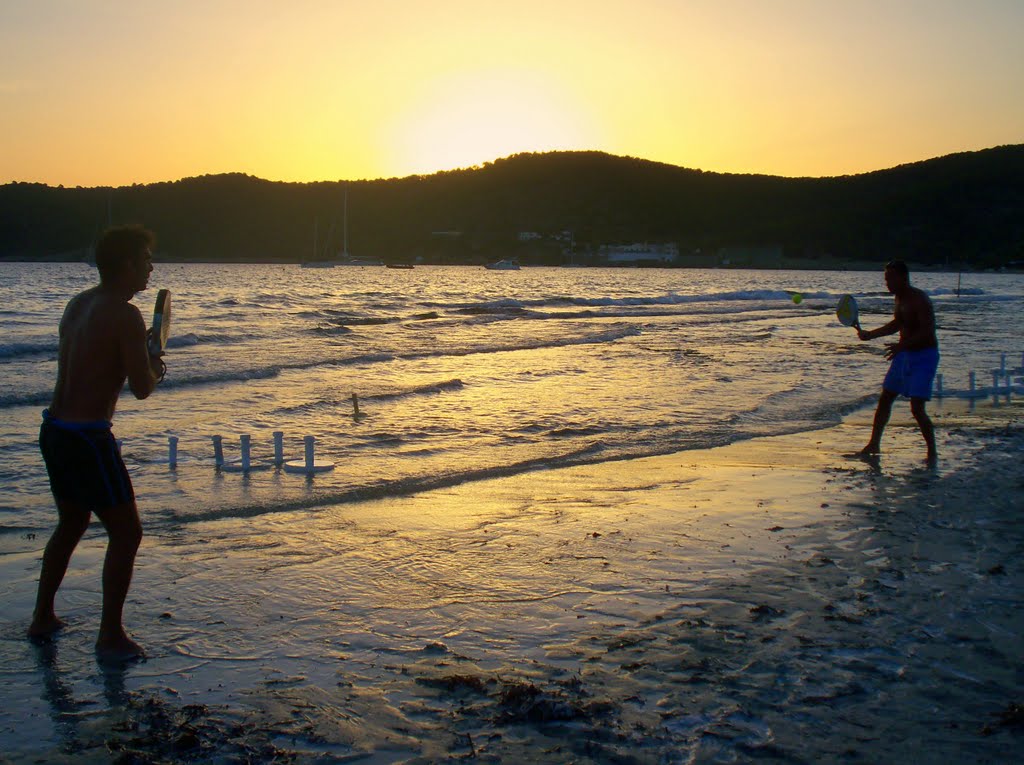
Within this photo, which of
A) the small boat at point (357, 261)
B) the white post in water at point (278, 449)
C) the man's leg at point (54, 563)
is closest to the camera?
the man's leg at point (54, 563)

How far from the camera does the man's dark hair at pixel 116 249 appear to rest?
423cm

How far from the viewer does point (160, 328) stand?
4.58 metres

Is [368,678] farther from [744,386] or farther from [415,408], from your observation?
[744,386]

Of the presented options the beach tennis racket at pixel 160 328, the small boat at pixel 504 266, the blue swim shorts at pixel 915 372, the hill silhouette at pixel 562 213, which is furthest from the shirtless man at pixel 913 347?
the small boat at pixel 504 266

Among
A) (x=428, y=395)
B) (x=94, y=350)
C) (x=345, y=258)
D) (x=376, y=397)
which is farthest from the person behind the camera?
(x=345, y=258)

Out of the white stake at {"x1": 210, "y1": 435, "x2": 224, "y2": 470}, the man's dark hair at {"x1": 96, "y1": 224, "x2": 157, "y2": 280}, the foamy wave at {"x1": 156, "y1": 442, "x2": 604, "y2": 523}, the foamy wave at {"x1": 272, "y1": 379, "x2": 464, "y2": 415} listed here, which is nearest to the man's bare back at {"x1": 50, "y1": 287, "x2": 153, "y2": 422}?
the man's dark hair at {"x1": 96, "y1": 224, "x2": 157, "y2": 280}

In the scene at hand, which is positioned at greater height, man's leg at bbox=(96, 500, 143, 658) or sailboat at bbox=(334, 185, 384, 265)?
sailboat at bbox=(334, 185, 384, 265)

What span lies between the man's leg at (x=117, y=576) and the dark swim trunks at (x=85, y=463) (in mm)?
79

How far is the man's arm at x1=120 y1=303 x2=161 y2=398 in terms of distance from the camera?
421 cm

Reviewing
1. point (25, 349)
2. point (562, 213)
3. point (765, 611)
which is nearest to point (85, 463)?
point (765, 611)

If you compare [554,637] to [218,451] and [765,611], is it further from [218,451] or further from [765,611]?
[218,451]

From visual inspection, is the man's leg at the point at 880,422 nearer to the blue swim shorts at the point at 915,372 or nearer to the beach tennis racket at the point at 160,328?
the blue swim shorts at the point at 915,372

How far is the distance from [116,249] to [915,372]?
7.29 m

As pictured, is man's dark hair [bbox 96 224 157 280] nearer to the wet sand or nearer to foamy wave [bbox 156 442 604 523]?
the wet sand
